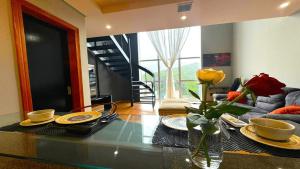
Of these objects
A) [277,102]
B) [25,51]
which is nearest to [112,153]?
[25,51]

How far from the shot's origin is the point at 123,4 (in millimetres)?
2342

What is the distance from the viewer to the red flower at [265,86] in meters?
0.41

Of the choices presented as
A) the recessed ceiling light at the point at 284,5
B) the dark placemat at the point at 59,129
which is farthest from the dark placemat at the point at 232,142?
the recessed ceiling light at the point at 284,5

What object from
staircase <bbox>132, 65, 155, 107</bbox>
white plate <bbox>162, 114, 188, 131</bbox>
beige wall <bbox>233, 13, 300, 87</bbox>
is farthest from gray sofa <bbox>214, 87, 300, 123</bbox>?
staircase <bbox>132, 65, 155, 107</bbox>

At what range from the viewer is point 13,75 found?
4.81ft

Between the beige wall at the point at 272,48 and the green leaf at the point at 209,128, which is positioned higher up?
the beige wall at the point at 272,48

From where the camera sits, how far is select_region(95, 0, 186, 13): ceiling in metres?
2.25

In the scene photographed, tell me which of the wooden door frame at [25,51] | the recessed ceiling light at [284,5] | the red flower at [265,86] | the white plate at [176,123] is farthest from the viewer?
the recessed ceiling light at [284,5]

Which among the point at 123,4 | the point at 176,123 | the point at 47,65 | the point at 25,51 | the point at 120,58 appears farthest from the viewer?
the point at 120,58

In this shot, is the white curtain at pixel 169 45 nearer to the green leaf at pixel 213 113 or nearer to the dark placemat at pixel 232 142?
the dark placemat at pixel 232 142

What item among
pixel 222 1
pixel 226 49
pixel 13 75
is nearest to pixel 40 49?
pixel 13 75

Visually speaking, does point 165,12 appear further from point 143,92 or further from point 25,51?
point 143,92

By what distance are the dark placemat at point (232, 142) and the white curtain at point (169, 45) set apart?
4.48 meters

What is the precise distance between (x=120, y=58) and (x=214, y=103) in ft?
15.5
